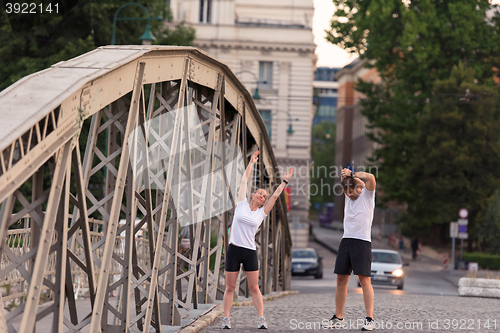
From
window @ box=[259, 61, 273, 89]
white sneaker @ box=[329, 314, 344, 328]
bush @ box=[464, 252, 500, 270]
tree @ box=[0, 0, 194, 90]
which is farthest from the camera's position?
window @ box=[259, 61, 273, 89]

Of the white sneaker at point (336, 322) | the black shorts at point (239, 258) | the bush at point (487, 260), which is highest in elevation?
the black shorts at point (239, 258)

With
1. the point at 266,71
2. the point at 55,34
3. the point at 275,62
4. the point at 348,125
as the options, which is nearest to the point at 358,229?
the point at 55,34

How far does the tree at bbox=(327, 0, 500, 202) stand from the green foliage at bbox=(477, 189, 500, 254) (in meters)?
4.24

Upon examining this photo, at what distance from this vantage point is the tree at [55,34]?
27281 millimetres

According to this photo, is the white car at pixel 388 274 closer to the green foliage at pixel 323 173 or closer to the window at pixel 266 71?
the window at pixel 266 71

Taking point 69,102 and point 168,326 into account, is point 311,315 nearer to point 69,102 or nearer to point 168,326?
point 168,326

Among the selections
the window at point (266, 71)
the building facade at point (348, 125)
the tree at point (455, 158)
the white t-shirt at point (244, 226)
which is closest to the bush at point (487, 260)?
the tree at point (455, 158)

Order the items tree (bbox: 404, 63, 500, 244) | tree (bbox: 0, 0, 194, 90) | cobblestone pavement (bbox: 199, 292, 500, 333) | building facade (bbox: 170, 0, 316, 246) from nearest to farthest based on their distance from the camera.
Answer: cobblestone pavement (bbox: 199, 292, 500, 333) → tree (bbox: 0, 0, 194, 90) → tree (bbox: 404, 63, 500, 244) → building facade (bbox: 170, 0, 316, 246)

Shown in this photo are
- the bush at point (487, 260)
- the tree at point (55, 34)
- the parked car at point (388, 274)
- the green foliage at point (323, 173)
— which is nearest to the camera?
the parked car at point (388, 274)

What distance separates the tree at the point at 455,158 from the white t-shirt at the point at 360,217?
32.5 meters

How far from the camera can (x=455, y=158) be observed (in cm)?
4075

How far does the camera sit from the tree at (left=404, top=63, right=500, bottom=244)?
40000 millimetres

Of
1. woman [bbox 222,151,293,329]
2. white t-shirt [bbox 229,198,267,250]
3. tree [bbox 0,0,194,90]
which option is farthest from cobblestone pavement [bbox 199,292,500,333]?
tree [bbox 0,0,194,90]

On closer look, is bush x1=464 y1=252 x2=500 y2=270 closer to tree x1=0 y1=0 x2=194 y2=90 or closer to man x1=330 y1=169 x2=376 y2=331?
tree x1=0 y1=0 x2=194 y2=90
